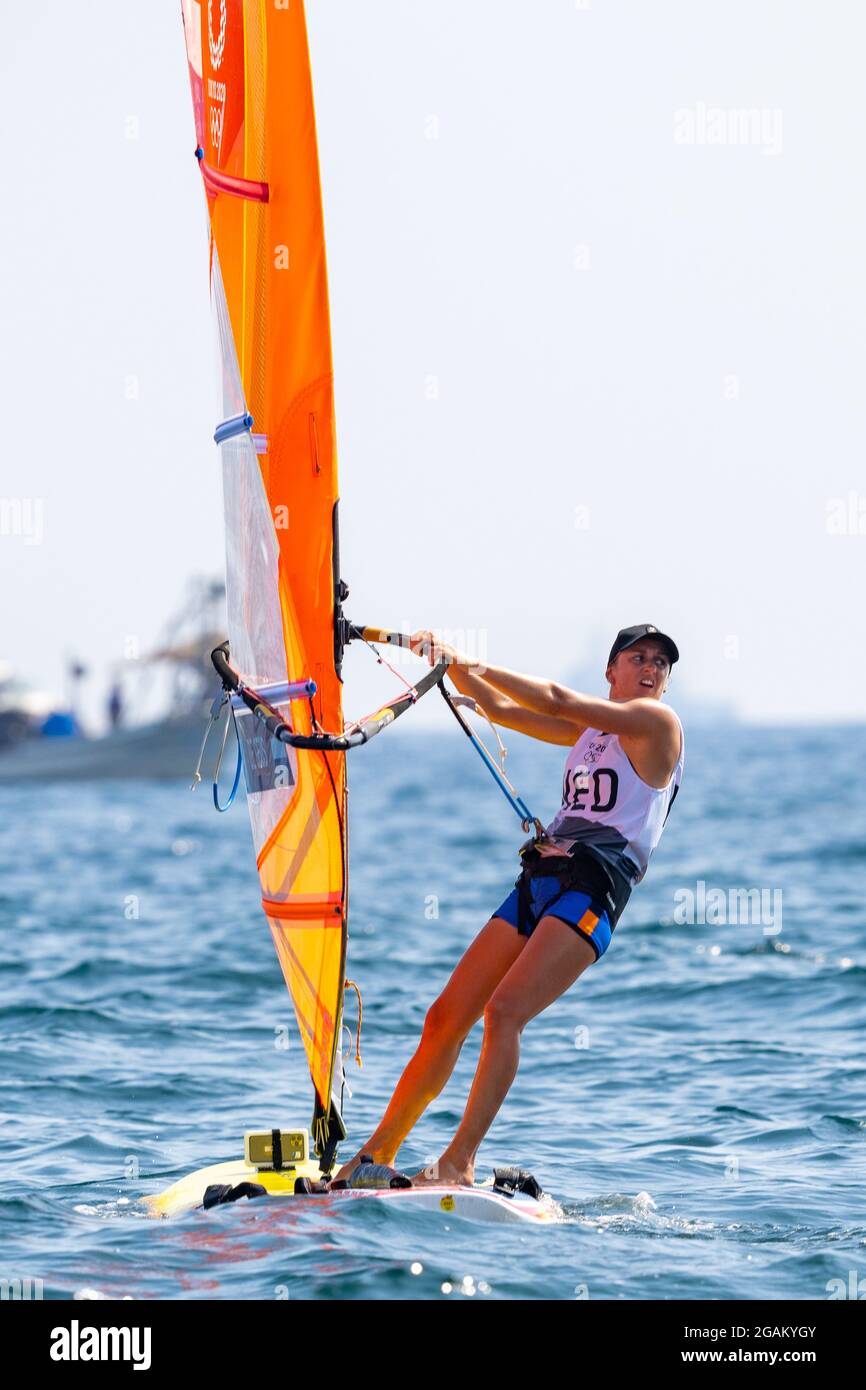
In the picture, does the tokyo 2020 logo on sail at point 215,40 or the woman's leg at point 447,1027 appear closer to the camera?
the woman's leg at point 447,1027

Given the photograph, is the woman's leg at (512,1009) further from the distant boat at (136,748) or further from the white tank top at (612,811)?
the distant boat at (136,748)

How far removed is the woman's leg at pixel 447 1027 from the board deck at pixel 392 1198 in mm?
221

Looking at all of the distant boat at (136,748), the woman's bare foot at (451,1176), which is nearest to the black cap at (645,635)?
the woman's bare foot at (451,1176)

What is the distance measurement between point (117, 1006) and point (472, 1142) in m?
6.68

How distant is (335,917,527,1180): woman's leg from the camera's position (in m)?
6.62

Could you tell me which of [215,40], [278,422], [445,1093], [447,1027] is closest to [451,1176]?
[447,1027]

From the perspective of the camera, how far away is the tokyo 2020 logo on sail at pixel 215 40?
6758 mm

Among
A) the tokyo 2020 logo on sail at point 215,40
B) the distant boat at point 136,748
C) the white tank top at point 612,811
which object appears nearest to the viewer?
the white tank top at point 612,811

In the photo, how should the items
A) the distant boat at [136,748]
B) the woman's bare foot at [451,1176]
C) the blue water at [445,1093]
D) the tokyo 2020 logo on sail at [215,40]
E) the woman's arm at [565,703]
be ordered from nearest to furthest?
the blue water at [445,1093]
the woman's arm at [565,703]
the woman's bare foot at [451,1176]
the tokyo 2020 logo on sail at [215,40]
the distant boat at [136,748]

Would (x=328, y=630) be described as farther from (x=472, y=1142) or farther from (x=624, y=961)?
(x=624, y=961)

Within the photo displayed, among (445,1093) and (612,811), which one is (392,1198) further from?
(445,1093)

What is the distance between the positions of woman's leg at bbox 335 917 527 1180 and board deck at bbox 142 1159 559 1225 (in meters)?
0.22

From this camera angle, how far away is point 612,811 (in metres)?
6.63

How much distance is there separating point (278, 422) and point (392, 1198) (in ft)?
9.93
